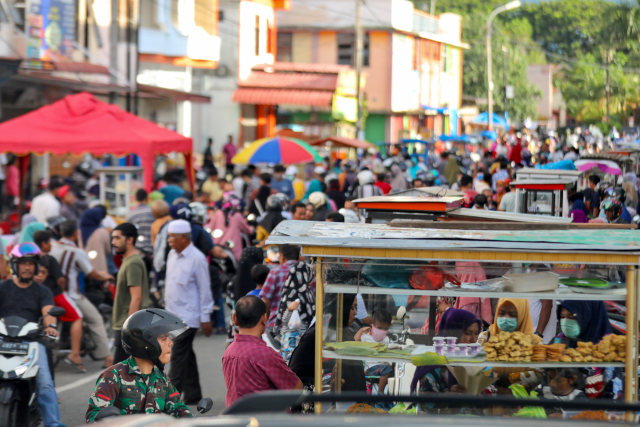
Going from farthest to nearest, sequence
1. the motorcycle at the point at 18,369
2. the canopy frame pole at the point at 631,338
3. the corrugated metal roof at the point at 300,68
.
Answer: the corrugated metal roof at the point at 300,68 → the motorcycle at the point at 18,369 → the canopy frame pole at the point at 631,338

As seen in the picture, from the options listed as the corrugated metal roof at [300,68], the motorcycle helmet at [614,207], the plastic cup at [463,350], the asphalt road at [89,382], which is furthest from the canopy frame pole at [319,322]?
the corrugated metal roof at [300,68]

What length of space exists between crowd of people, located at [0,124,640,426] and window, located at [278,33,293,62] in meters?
33.8

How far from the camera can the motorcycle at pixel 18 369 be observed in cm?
736

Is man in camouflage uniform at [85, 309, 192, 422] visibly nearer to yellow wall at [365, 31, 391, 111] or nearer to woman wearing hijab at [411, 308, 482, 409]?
woman wearing hijab at [411, 308, 482, 409]

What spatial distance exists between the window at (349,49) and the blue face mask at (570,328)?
1879 inches

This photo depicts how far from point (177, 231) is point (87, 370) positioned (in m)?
2.57

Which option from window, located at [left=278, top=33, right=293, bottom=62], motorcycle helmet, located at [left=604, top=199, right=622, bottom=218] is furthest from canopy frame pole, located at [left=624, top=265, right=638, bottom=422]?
window, located at [left=278, top=33, right=293, bottom=62]

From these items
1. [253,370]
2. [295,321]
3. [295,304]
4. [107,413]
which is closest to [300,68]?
[295,304]

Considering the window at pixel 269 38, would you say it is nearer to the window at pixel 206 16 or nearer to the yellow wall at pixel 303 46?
the yellow wall at pixel 303 46

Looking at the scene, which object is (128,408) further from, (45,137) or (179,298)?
(45,137)

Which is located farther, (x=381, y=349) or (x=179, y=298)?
(x=179, y=298)

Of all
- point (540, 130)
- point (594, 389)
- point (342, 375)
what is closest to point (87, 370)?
point (342, 375)

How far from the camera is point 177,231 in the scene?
9.34m

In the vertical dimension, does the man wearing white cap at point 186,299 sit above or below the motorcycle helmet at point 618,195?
below
